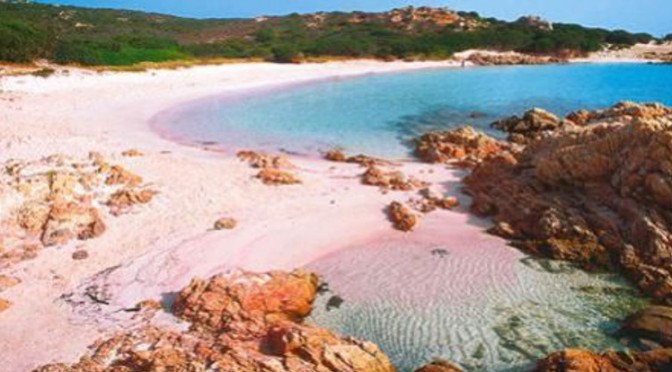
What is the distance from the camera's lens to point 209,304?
9.16 metres

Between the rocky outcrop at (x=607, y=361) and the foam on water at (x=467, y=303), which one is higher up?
the rocky outcrop at (x=607, y=361)

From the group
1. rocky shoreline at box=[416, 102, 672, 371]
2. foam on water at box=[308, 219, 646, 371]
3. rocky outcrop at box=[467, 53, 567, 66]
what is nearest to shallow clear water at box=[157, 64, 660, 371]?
foam on water at box=[308, 219, 646, 371]

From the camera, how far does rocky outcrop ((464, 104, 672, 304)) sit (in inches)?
432

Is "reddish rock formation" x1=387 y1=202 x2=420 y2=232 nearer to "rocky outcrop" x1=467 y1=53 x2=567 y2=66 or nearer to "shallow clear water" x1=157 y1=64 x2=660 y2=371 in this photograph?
"shallow clear water" x1=157 y1=64 x2=660 y2=371

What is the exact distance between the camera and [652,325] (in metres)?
8.65

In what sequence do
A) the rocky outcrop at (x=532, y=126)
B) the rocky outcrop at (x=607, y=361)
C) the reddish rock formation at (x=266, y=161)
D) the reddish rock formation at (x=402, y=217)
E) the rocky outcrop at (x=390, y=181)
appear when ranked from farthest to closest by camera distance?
the rocky outcrop at (x=532, y=126), the reddish rock formation at (x=266, y=161), the rocky outcrop at (x=390, y=181), the reddish rock formation at (x=402, y=217), the rocky outcrop at (x=607, y=361)

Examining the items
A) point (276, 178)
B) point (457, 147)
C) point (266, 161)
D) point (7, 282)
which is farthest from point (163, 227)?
point (457, 147)

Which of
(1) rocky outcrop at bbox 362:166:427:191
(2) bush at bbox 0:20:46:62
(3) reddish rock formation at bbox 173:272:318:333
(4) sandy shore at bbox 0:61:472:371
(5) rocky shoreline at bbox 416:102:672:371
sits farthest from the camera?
(2) bush at bbox 0:20:46:62

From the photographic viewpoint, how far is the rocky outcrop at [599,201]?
11.0 metres

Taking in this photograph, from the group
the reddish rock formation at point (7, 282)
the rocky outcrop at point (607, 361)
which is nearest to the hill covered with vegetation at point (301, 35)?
the reddish rock formation at point (7, 282)

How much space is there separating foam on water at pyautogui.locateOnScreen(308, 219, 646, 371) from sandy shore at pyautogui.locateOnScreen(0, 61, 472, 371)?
→ 1.43m

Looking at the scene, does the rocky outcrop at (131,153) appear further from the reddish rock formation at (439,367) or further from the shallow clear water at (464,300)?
the reddish rock formation at (439,367)

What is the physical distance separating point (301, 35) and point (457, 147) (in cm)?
6945

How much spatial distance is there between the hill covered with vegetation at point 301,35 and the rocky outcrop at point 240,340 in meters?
38.7
